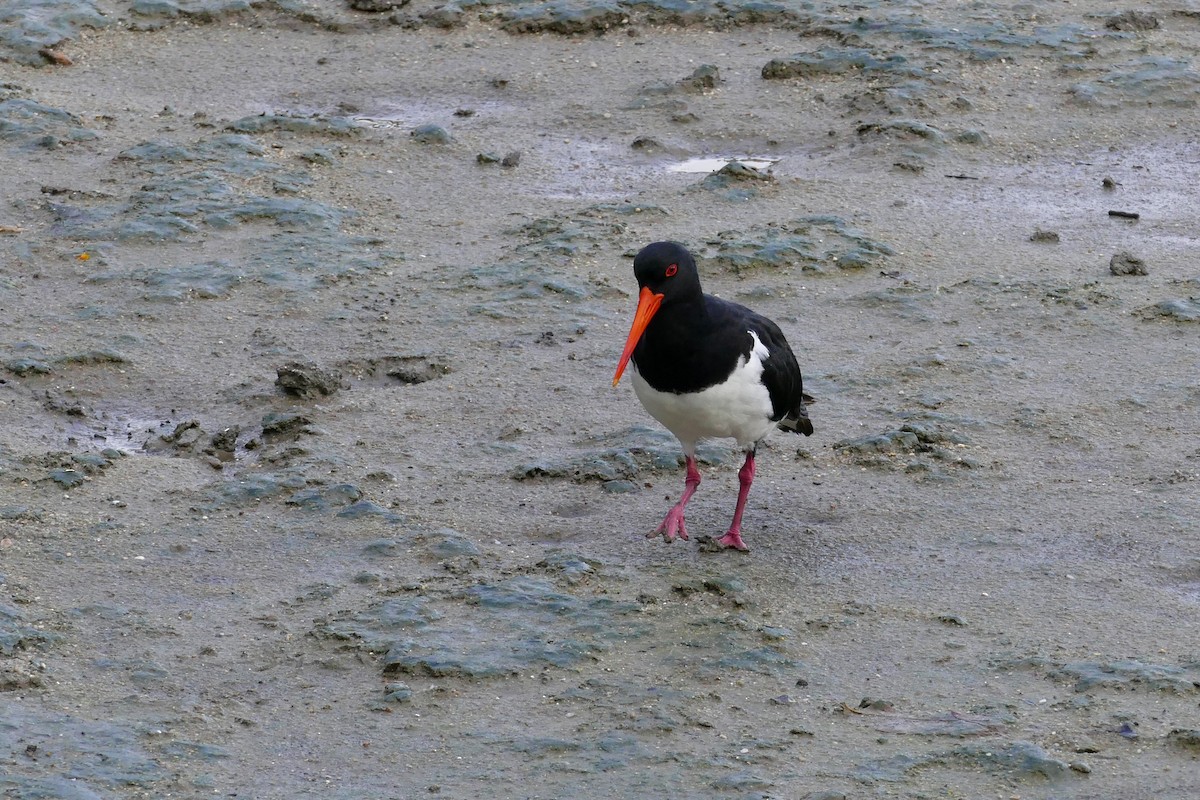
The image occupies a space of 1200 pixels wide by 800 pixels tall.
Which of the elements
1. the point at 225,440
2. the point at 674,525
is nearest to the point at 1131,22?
the point at 674,525

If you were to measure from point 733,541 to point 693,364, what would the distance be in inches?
26.7

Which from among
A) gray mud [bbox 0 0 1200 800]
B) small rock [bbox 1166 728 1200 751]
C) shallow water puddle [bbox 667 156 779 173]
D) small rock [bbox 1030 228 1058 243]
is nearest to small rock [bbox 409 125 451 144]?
gray mud [bbox 0 0 1200 800]

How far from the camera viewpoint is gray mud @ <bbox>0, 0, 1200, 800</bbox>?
4859mm

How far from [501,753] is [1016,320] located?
4.18 metres

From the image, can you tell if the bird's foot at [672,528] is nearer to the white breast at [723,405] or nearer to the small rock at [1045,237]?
the white breast at [723,405]

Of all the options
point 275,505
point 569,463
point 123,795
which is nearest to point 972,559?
point 569,463

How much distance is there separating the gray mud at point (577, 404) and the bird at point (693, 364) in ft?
1.47

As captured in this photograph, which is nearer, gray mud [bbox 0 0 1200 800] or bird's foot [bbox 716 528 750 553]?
gray mud [bbox 0 0 1200 800]

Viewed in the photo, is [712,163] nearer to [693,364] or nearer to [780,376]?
[780,376]

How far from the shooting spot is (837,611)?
5613 millimetres

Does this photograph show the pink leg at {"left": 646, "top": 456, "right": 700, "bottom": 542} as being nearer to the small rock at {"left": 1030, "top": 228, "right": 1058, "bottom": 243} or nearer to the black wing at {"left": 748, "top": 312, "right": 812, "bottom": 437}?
the black wing at {"left": 748, "top": 312, "right": 812, "bottom": 437}

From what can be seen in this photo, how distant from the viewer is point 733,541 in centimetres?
611

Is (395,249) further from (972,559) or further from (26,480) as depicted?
(972,559)

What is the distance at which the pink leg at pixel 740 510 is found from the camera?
6.11m
